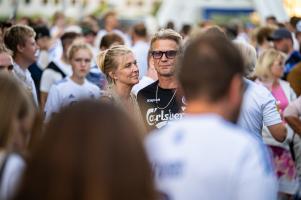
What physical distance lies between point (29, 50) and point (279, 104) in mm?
2623

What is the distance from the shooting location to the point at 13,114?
365cm

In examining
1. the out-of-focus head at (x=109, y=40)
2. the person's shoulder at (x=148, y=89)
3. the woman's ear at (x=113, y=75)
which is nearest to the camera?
the person's shoulder at (x=148, y=89)

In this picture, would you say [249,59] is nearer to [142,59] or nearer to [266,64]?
[266,64]

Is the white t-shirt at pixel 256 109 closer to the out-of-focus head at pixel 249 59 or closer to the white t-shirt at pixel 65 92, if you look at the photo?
the out-of-focus head at pixel 249 59

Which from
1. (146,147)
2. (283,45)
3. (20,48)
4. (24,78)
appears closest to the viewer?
(146,147)

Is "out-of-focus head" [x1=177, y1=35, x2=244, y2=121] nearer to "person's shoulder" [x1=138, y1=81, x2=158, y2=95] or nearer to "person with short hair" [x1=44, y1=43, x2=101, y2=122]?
"person's shoulder" [x1=138, y1=81, x2=158, y2=95]

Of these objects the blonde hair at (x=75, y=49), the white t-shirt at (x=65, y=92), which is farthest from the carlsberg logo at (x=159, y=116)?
the blonde hair at (x=75, y=49)

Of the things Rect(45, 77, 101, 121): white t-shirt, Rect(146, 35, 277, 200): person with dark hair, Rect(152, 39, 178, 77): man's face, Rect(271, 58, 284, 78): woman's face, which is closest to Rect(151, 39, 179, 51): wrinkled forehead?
Answer: Rect(152, 39, 178, 77): man's face

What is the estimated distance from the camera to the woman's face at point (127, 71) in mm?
7688

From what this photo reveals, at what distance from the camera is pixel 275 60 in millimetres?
10352

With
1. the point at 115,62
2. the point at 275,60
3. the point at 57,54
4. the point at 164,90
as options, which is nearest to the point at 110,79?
the point at 115,62

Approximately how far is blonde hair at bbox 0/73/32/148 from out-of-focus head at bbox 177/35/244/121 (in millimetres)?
625

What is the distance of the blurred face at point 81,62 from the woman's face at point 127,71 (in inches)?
88.3

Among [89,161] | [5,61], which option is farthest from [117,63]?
[89,161]
